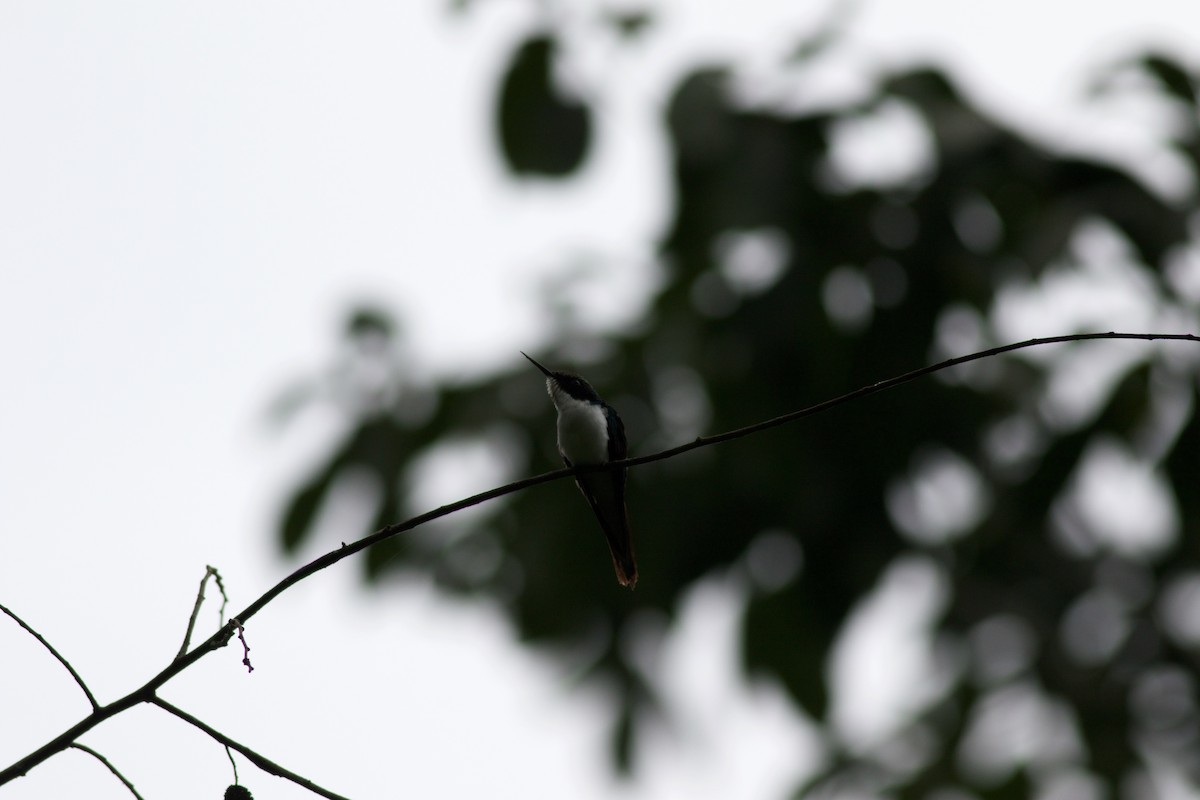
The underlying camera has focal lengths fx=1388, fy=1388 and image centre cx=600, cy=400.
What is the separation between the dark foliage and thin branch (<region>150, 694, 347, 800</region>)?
2510mm

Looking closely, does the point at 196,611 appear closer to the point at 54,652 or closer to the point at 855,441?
the point at 54,652

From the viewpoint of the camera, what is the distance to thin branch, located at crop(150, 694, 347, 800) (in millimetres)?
1643

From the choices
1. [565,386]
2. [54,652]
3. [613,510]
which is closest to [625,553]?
[613,510]

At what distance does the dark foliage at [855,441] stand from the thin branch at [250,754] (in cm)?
251

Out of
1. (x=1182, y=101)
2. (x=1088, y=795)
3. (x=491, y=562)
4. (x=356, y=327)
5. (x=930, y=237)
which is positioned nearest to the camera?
(x=930, y=237)

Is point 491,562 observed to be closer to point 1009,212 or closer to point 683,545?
point 683,545

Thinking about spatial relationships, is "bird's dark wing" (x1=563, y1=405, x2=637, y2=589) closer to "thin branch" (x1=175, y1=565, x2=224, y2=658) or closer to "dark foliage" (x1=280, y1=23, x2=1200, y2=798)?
"dark foliage" (x1=280, y1=23, x2=1200, y2=798)

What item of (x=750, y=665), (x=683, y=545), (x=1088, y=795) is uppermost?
(x=683, y=545)

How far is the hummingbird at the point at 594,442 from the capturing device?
3912mm

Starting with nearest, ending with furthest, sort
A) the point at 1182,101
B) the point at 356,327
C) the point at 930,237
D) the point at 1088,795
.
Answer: the point at 930,237
the point at 1182,101
the point at 1088,795
the point at 356,327

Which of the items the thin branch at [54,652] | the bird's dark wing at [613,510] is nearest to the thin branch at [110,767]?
the thin branch at [54,652]

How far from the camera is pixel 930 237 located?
4145mm

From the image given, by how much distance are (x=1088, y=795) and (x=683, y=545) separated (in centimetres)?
169

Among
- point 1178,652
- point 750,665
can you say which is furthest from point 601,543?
point 1178,652
